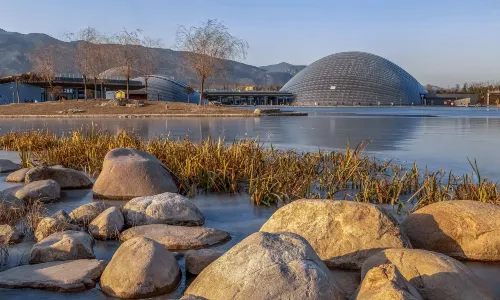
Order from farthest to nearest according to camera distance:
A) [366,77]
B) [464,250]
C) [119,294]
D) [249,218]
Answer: [366,77]
[249,218]
[464,250]
[119,294]

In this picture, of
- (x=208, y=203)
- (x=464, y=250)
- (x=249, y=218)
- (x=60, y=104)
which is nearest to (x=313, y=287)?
(x=464, y=250)

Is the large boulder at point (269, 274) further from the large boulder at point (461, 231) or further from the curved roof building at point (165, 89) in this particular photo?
the curved roof building at point (165, 89)

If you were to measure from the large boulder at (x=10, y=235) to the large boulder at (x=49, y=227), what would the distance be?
0.26 meters

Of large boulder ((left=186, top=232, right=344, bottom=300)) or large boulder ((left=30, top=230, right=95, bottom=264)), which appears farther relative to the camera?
large boulder ((left=30, top=230, right=95, bottom=264))

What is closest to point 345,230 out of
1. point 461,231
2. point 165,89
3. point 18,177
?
point 461,231

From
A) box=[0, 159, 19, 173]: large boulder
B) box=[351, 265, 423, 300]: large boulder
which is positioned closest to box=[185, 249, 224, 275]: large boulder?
box=[351, 265, 423, 300]: large boulder

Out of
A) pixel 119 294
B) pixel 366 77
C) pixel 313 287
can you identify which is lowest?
pixel 119 294

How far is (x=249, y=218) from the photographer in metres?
8.88

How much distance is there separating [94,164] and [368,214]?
8.82m

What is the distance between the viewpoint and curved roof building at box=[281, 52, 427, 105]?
126m

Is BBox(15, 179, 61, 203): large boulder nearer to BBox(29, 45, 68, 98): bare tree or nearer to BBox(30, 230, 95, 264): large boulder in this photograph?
BBox(30, 230, 95, 264): large boulder

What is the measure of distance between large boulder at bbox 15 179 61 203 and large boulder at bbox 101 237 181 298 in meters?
4.63

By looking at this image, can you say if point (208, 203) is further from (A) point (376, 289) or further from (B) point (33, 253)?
(A) point (376, 289)

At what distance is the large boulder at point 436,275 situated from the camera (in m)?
4.96
